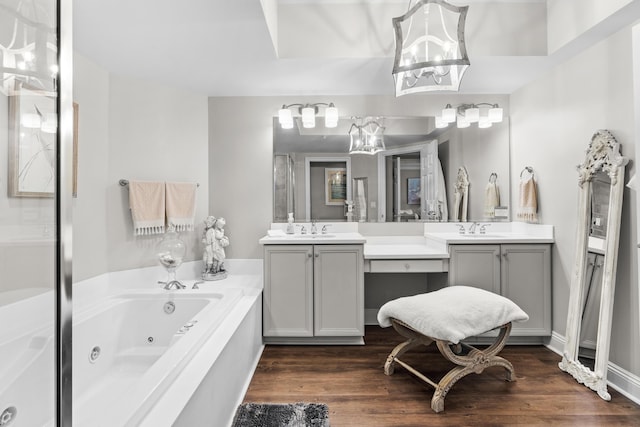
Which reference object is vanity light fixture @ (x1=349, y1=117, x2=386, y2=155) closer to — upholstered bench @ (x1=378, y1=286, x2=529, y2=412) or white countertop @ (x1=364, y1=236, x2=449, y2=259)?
white countertop @ (x1=364, y1=236, x2=449, y2=259)

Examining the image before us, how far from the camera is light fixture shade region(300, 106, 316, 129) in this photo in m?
3.04

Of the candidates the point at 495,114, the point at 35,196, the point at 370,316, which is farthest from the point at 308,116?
the point at 35,196

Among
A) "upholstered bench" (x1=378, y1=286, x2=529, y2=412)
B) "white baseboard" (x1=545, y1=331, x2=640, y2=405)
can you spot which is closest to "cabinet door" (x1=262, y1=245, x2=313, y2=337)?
"upholstered bench" (x1=378, y1=286, x2=529, y2=412)

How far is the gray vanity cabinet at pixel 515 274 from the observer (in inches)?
105

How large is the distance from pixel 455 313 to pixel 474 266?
2.80 feet

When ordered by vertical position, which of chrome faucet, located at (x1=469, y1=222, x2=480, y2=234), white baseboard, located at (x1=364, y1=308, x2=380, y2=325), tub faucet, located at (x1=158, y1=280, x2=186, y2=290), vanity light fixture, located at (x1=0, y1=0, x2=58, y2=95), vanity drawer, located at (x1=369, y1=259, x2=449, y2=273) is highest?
vanity light fixture, located at (x1=0, y1=0, x2=58, y2=95)

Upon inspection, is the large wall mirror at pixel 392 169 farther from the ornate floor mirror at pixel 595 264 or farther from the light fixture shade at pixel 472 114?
the ornate floor mirror at pixel 595 264

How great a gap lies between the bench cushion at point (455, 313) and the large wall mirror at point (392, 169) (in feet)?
3.82

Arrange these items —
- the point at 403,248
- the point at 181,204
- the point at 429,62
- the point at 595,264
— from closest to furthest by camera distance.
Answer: the point at 429,62 < the point at 595,264 < the point at 181,204 < the point at 403,248

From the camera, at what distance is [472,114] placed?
309 cm

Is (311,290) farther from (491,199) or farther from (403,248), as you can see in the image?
(491,199)

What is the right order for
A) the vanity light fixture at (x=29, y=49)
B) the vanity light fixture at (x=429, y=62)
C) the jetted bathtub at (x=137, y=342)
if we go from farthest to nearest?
the vanity light fixture at (x=429, y=62) → the jetted bathtub at (x=137, y=342) → the vanity light fixture at (x=29, y=49)

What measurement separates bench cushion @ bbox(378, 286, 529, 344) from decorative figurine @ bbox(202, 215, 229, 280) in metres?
1.53

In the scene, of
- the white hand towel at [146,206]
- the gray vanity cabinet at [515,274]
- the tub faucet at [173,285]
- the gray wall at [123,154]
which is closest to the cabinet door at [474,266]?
the gray vanity cabinet at [515,274]
